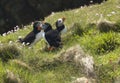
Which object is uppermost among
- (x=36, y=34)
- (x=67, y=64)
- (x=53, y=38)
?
(x=36, y=34)

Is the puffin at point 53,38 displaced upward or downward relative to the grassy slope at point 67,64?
upward

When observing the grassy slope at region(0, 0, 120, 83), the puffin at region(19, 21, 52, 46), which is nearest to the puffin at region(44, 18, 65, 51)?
the grassy slope at region(0, 0, 120, 83)

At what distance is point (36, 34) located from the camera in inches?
631

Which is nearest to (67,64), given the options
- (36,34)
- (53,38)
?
(53,38)

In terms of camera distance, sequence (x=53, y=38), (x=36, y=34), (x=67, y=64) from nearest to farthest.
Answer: (x=67, y=64) < (x=53, y=38) < (x=36, y=34)

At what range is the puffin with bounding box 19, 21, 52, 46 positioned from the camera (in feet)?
51.4

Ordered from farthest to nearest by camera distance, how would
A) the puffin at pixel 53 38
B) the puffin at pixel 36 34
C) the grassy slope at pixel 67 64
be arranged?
the puffin at pixel 36 34 → the puffin at pixel 53 38 → the grassy slope at pixel 67 64

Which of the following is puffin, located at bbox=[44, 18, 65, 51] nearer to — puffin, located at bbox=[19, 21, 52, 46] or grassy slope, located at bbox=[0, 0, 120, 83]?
grassy slope, located at bbox=[0, 0, 120, 83]

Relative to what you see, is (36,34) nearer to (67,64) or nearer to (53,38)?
(53,38)

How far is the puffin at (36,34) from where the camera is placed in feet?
51.4

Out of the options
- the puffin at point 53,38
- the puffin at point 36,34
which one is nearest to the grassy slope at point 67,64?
the puffin at point 53,38

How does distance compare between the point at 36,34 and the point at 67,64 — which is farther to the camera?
the point at 36,34

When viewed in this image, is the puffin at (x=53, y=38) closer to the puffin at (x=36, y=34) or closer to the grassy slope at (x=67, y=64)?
the grassy slope at (x=67, y=64)

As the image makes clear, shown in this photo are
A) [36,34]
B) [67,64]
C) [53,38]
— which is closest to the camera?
[67,64]
